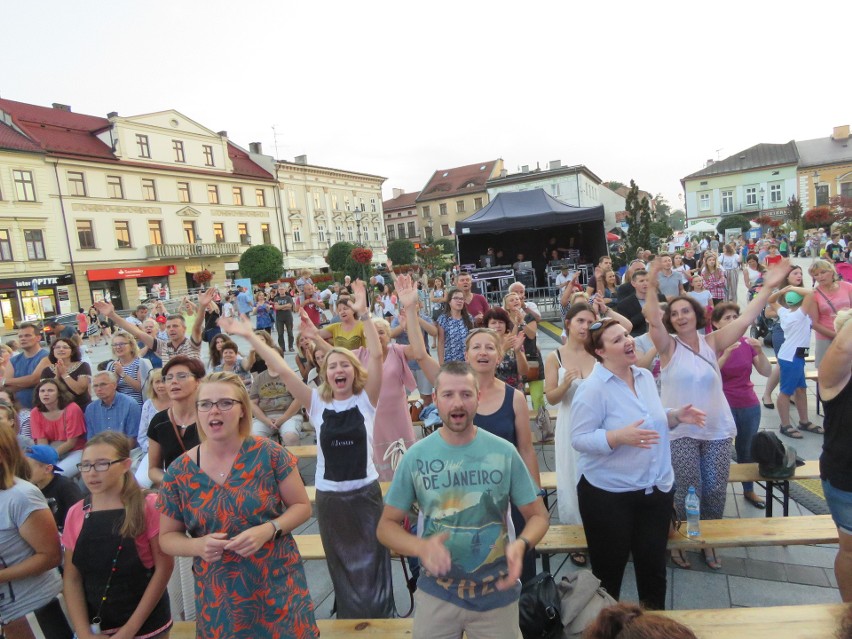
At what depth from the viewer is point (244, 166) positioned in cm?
4438

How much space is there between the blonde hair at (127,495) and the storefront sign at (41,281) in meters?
32.8

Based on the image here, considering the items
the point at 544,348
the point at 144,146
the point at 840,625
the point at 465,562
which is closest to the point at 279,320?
the point at 544,348

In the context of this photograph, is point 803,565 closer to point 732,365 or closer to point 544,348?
point 732,365

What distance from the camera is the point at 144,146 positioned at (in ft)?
118

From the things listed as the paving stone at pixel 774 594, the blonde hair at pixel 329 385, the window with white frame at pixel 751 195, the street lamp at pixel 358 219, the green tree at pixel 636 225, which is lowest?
the paving stone at pixel 774 594

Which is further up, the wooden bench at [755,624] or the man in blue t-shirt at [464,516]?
the man in blue t-shirt at [464,516]

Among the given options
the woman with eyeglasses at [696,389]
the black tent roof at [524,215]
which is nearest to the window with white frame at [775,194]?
the black tent roof at [524,215]

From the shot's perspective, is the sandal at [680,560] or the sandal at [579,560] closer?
the sandal at [680,560]

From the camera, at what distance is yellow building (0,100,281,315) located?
105 feet

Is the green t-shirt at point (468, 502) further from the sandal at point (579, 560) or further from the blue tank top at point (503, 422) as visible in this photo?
the sandal at point (579, 560)

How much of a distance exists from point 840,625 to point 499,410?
1.74 m

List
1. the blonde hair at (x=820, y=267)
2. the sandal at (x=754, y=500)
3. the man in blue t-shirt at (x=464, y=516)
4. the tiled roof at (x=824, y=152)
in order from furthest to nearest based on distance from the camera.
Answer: the tiled roof at (x=824, y=152), the blonde hair at (x=820, y=267), the sandal at (x=754, y=500), the man in blue t-shirt at (x=464, y=516)

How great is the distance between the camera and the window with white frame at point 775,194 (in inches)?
2090

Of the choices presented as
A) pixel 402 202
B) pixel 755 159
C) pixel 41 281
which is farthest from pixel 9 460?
pixel 402 202
